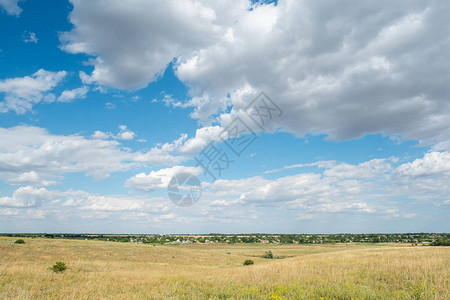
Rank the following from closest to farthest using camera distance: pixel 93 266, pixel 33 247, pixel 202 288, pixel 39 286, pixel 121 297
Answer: pixel 121 297 → pixel 202 288 → pixel 39 286 → pixel 93 266 → pixel 33 247

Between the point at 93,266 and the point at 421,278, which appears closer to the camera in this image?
the point at 421,278

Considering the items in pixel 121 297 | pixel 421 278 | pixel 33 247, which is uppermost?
pixel 421 278


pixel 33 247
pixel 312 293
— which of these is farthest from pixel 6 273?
pixel 33 247

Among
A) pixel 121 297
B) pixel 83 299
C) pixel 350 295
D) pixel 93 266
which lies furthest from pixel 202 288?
pixel 93 266

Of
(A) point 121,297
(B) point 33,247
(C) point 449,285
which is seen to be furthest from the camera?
(B) point 33,247

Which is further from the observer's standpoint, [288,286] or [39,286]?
[39,286]

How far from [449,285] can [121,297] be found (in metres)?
12.5

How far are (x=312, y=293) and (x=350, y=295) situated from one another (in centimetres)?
130

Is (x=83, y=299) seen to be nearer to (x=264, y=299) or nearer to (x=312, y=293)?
(x=264, y=299)

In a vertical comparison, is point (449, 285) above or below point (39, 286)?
above

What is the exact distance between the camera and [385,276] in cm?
1227

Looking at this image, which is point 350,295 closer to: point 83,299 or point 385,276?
point 385,276

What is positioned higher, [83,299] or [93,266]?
[83,299]

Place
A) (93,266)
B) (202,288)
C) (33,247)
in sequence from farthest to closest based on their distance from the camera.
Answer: (33,247), (93,266), (202,288)
